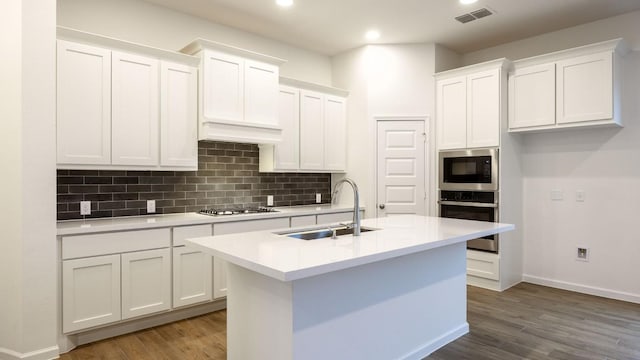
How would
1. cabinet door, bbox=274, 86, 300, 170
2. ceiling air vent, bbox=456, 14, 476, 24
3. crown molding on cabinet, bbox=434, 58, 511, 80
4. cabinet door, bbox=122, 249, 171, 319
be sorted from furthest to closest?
1. cabinet door, bbox=274, 86, 300, 170
2. crown molding on cabinet, bbox=434, 58, 511, 80
3. ceiling air vent, bbox=456, 14, 476, 24
4. cabinet door, bbox=122, 249, 171, 319

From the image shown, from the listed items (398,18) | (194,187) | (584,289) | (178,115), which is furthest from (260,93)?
(584,289)

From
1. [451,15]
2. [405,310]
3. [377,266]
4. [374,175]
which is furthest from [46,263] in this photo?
[451,15]

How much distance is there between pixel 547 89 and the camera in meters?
4.12

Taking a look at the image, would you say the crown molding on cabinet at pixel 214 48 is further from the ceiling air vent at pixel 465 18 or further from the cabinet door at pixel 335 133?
the ceiling air vent at pixel 465 18

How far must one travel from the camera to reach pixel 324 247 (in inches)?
82.3

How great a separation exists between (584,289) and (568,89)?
2172 mm

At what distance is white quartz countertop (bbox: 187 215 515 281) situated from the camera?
5.59ft

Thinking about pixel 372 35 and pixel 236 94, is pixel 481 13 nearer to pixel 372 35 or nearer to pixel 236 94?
pixel 372 35

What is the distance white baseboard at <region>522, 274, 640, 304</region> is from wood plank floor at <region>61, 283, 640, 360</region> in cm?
11

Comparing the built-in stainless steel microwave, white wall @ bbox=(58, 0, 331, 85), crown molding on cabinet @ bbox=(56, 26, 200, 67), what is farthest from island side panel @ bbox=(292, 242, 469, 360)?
white wall @ bbox=(58, 0, 331, 85)

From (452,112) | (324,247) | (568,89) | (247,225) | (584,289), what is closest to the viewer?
(324,247)

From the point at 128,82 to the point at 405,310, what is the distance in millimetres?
2846

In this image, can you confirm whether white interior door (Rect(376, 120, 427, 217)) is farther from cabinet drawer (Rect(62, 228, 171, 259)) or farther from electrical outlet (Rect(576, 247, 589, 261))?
cabinet drawer (Rect(62, 228, 171, 259))

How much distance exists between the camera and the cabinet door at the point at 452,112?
180 inches
